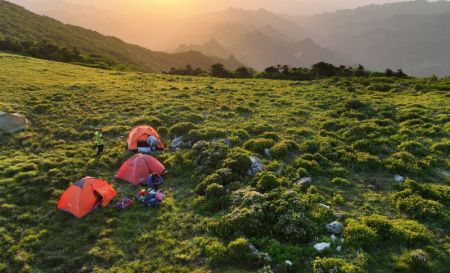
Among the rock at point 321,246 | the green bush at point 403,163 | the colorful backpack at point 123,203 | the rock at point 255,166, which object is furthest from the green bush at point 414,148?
the colorful backpack at point 123,203

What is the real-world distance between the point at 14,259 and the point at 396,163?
64.3ft

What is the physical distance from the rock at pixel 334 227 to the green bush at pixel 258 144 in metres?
8.28

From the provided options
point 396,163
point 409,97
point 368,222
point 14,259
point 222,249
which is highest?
point 409,97

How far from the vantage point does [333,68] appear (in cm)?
6175

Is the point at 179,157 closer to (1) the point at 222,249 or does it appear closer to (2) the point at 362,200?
(1) the point at 222,249

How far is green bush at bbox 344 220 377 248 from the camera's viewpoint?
13266 millimetres

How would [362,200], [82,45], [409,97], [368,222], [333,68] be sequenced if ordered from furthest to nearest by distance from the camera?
1. [82,45]
2. [333,68]
3. [409,97]
4. [362,200]
5. [368,222]

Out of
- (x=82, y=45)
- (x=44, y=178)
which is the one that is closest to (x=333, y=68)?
(x=44, y=178)

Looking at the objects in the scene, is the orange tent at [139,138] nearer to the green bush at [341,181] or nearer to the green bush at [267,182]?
the green bush at [267,182]

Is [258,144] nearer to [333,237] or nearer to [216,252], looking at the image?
[333,237]

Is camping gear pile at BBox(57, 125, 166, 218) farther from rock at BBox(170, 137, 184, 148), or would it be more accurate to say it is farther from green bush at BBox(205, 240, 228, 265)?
green bush at BBox(205, 240, 228, 265)

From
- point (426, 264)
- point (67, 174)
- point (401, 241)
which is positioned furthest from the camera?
point (67, 174)

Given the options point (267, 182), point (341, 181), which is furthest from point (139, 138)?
point (341, 181)

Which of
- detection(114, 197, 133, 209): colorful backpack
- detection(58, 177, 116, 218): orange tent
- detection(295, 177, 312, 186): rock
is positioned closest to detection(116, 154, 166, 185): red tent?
detection(114, 197, 133, 209): colorful backpack
